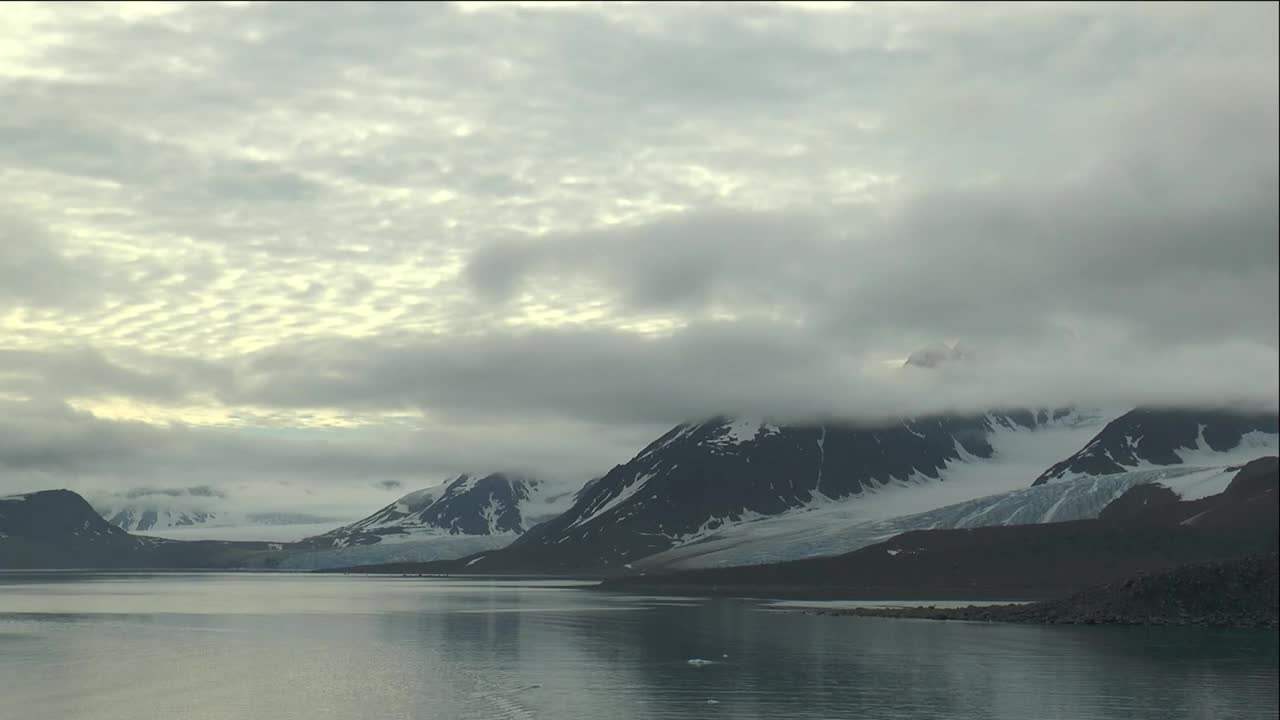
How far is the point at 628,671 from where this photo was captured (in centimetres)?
10075

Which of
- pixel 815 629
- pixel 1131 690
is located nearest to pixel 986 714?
pixel 1131 690

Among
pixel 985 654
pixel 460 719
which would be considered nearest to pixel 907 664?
pixel 985 654

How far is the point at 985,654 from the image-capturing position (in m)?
115

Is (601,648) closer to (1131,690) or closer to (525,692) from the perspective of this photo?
(525,692)

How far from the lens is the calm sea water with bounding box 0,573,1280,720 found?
3167 inches

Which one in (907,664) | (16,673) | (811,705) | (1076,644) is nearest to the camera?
(811,705)

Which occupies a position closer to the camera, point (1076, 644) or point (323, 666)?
point (323, 666)

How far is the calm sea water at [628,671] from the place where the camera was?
80438 millimetres

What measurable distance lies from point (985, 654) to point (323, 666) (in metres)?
56.1

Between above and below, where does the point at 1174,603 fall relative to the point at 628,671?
above

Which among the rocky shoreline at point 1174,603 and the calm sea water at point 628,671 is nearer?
the calm sea water at point 628,671

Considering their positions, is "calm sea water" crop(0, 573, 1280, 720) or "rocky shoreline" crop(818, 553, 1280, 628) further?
"rocky shoreline" crop(818, 553, 1280, 628)

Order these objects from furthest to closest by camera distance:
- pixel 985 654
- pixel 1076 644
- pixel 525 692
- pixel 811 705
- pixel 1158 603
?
pixel 1158 603, pixel 1076 644, pixel 985 654, pixel 525 692, pixel 811 705

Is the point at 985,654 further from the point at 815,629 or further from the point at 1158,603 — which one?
the point at 1158,603
